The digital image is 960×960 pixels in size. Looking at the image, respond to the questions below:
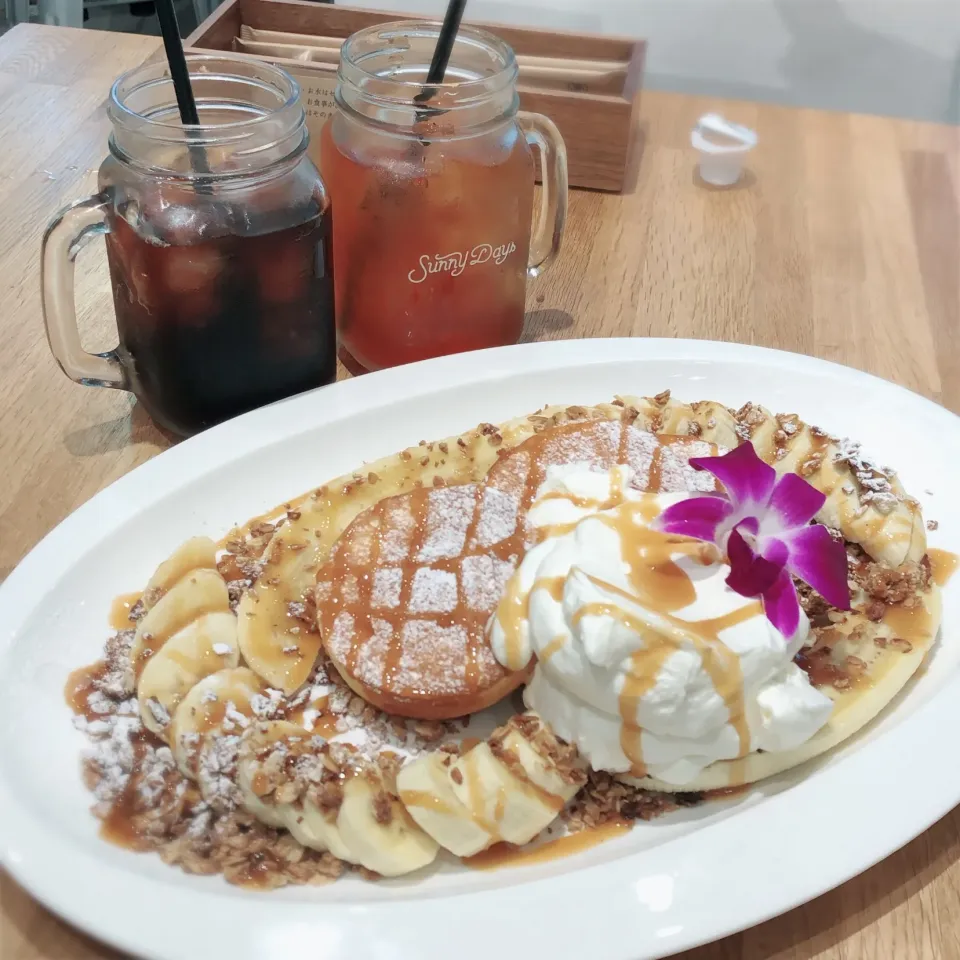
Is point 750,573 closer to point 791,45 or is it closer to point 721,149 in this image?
point 721,149

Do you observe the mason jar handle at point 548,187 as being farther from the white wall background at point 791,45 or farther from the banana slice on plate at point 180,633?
the white wall background at point 791,45

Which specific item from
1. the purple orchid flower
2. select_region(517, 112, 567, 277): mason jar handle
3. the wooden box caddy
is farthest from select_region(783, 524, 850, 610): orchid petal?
A: the wooden box caddy

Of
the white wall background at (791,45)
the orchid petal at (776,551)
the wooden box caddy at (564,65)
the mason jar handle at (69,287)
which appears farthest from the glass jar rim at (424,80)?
the white wall background at (791,45)

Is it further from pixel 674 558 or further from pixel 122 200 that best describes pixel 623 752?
pixel 122 200

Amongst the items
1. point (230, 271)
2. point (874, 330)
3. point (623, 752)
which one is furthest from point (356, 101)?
point (874, 330)

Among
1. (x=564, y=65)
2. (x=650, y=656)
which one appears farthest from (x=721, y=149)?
(x=650, y=656)

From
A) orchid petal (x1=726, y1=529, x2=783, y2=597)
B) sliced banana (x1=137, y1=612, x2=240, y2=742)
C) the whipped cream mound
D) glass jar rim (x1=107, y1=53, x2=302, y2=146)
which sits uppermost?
glass jar rim (x1=107, y1=53, x2=302, y2=146)

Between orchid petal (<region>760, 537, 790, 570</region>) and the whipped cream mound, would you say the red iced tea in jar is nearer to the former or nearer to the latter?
the whipped cream mound
